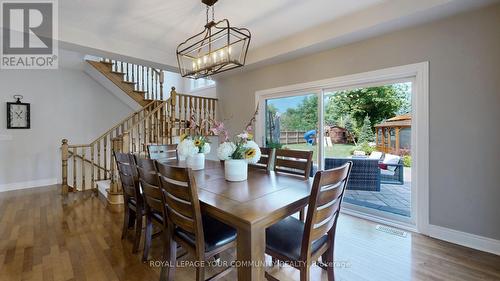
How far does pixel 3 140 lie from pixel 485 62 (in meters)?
7.62

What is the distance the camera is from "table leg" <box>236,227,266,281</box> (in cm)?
115

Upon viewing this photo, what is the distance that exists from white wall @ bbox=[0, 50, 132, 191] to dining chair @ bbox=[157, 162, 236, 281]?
179 inches

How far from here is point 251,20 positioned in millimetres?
2900

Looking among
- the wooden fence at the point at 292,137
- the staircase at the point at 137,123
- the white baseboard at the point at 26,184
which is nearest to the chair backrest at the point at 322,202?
the wooden fence at the point at 292,137

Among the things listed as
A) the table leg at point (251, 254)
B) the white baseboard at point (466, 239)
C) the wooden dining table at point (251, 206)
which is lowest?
the white baseboard at point (466, 239)

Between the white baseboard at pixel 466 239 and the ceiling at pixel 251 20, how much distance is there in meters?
2.24

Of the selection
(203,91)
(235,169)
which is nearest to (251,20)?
(235,169)

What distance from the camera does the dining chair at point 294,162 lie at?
2.17m

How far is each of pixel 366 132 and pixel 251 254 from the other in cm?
268

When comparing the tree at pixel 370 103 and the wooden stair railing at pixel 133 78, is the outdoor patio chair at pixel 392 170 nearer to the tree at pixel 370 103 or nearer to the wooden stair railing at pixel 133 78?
the tree at pixel 370 103

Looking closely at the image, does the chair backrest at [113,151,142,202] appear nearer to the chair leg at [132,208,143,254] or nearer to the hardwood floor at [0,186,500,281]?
the chair leg at [132,208,143,254]

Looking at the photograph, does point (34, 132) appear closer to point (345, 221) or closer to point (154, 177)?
point (154, 177)

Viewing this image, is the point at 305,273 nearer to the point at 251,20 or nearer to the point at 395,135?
the point at 395,135

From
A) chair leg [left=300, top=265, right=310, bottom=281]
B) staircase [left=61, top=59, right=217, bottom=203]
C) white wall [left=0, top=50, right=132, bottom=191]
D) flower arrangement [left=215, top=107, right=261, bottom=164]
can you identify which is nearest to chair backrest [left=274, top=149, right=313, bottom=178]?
flower arrangement [left=215, top=107, right=261, bottom=164]
